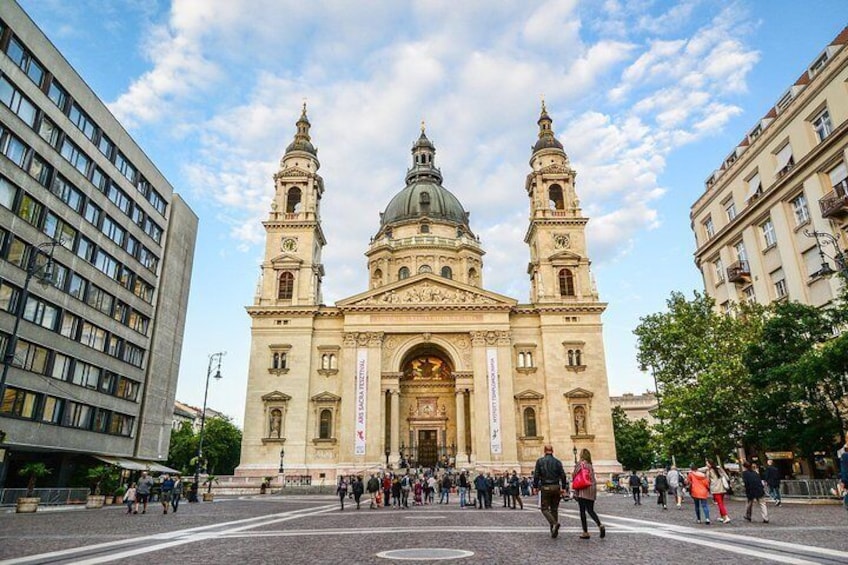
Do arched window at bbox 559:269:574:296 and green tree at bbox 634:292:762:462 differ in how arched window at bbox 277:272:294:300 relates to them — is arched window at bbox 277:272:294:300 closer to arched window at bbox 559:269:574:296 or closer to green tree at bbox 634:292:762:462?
arched window at bbox 559:269:574:296

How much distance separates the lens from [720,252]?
3603 cm

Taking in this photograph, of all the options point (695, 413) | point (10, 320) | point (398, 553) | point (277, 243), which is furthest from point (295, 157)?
point (398, 553)

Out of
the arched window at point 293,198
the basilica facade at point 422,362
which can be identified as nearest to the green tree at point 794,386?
the basilica facade at point 422,362

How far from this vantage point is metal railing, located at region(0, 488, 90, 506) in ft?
82.2

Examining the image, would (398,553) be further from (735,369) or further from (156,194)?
(156,194)

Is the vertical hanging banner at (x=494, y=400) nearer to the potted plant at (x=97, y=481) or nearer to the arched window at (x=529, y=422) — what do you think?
the arched window at (x=529, y=422)

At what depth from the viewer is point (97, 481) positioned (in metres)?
30.6

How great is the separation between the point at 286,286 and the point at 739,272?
35196 mm

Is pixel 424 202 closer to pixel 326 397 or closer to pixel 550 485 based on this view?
pixel 326 397

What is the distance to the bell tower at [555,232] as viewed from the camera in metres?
50.7

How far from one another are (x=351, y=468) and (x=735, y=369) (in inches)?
1126

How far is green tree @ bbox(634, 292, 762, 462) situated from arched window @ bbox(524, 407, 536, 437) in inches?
691

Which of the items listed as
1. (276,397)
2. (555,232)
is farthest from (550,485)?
(555,232)

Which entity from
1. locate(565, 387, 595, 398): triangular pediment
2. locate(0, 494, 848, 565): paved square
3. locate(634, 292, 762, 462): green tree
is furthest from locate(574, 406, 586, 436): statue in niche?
locate(0, 494, 848, 565): paved square
